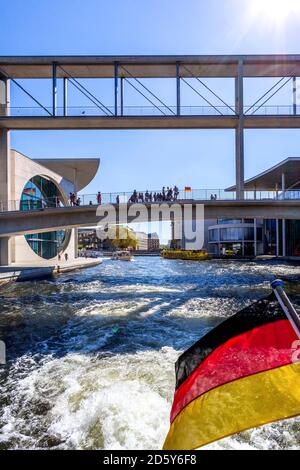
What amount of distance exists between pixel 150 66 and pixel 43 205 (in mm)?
22431

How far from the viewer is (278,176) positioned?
179 feet

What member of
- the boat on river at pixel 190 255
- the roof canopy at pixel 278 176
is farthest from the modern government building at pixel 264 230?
the boat on river at pixel 190 255

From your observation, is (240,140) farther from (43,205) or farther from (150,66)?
(43,205)

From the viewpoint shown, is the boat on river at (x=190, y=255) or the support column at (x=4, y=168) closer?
the support column at (x=4, y=168)

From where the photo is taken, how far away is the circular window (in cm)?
3650

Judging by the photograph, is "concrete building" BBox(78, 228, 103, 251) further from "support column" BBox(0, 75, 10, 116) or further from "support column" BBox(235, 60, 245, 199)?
"support column" BBox(235, 60, 245, 199)

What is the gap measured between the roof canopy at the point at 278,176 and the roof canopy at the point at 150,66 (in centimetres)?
1758

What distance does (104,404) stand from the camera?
17.9 ft

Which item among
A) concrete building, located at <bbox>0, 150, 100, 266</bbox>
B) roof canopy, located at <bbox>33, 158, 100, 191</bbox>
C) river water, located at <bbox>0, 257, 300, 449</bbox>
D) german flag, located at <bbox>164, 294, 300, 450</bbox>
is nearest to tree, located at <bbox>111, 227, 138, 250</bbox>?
roof canopy, located at <bbox>33, 158, 100, 191</bbox>

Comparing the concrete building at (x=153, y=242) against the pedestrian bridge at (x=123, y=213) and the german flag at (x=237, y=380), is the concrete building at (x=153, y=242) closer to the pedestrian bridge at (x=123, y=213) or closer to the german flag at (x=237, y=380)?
the pedestrian bridge at (x=123, y=213)

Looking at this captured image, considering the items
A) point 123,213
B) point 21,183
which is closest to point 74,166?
point 21,183

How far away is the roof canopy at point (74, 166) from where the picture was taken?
173 ft
